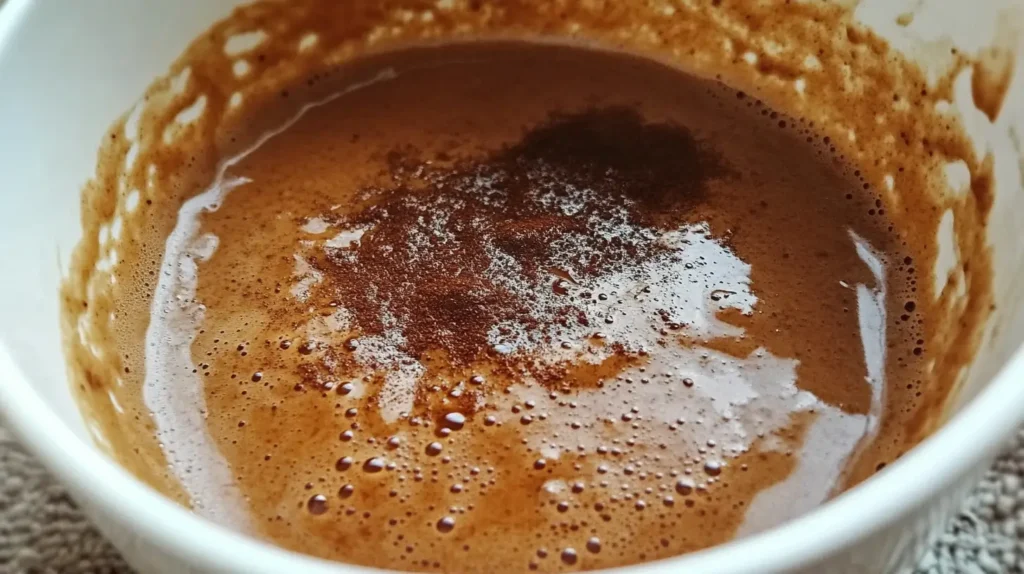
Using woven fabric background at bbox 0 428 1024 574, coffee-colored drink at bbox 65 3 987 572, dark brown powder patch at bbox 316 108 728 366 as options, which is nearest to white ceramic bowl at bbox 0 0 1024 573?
coffee-colored drink at bbox 65 3 987 572

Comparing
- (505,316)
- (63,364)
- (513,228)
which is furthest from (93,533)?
(513,228)

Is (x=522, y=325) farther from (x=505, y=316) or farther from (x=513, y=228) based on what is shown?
(x=513, y=228)

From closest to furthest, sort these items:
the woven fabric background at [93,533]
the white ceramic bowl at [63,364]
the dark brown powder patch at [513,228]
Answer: the white ceramic bowl at [63,364]
the woven fabric background at [93,533]
the dark brown powder patch at [513,228]

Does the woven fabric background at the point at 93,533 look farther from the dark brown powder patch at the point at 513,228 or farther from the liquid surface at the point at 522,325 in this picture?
the dark brown powder patch at the point at 513,228

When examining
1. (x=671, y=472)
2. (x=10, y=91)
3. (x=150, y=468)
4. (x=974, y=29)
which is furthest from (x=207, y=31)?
(x=974, y=29)

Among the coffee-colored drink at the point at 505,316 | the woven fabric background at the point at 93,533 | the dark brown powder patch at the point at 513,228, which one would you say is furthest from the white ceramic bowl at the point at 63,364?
the dark brown powder patch at the point at 513,228

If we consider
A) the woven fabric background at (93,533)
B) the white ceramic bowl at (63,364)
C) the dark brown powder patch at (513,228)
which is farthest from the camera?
the dark brown powder patch at (513,228)

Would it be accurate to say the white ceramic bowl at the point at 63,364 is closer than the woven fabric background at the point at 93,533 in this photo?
Yes

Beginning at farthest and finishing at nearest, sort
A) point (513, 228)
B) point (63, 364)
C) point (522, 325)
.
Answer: point (513, 228), point (522, 325), point (63, 364)
